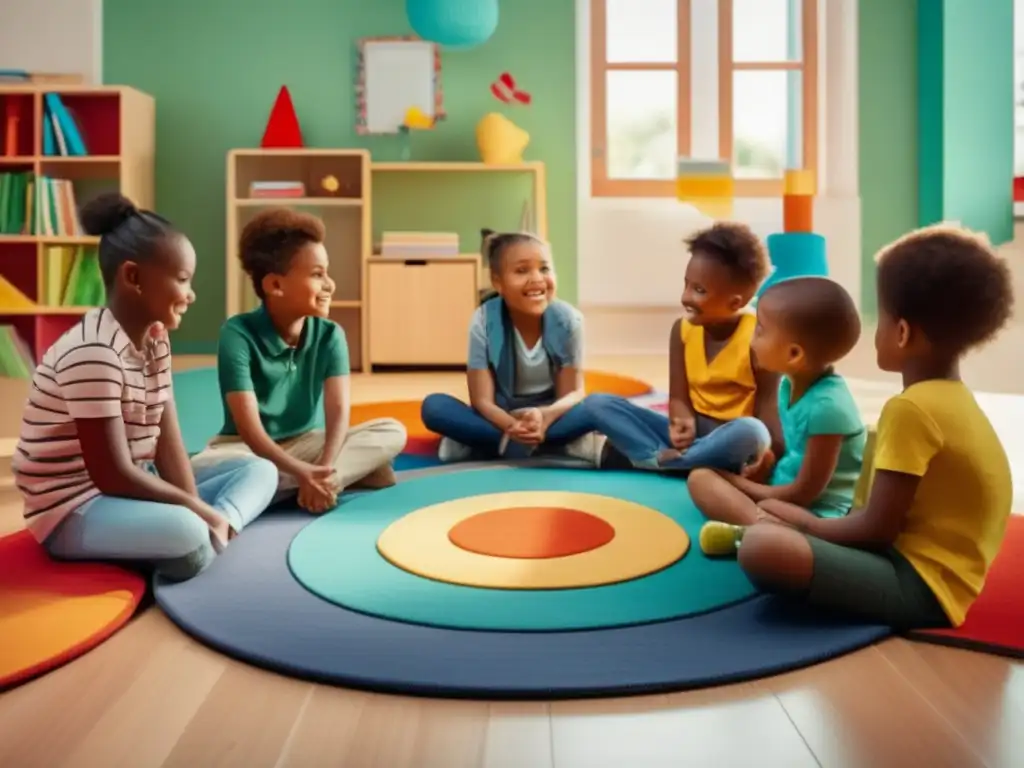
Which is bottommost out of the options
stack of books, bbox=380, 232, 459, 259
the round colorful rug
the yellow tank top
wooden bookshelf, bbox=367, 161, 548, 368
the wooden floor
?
the wooden floor

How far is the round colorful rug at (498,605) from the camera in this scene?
1.12 meters

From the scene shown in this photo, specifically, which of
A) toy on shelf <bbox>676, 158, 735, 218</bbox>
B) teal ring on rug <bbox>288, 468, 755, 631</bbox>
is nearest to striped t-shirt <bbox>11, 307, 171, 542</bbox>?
teal ring on rug <bbox>288, 468, 755, 631</bbox>

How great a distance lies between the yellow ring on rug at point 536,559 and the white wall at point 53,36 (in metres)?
3.83

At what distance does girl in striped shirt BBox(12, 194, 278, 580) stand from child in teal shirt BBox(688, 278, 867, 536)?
80 centimetres

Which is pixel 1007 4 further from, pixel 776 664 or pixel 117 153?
pixel 776 664

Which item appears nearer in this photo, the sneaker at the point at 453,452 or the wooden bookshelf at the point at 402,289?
the sneaker at the point at 453,452

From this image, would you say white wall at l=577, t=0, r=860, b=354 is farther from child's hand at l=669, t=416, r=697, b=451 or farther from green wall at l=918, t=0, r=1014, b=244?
child's hand at l=669, t=416, r=697, b=451

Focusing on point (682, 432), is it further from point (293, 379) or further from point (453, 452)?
point (293, 379)

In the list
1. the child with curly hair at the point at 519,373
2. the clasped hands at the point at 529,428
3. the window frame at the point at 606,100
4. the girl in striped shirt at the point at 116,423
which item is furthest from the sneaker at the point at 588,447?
the window frame at the point at 606,100

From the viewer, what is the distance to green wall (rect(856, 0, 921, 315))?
4930 millimetres

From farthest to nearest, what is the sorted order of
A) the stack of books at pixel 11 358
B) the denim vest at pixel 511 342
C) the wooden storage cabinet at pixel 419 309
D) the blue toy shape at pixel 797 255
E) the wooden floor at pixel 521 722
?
1. the wooden storage cabinet at pixel 419 309
2. the stack of books at pixel 11 358
3. the blue toy shape at pixel 797 255
4. the denim vest at pixel 511 342
5. the wooden floor at pixel 521 722

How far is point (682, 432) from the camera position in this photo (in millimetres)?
2129

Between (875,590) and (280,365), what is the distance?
1.21 meters

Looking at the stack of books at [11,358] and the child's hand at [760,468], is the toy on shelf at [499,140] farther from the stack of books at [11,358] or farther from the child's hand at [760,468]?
the child's hand at [760,468]
